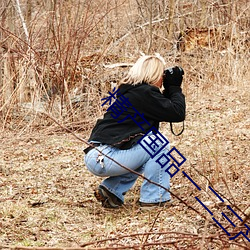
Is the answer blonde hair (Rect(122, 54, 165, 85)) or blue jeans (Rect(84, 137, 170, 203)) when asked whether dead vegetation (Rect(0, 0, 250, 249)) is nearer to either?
blue jeans (Rect(84, 137, 170, 203))

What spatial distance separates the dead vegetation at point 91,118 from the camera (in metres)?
3.82

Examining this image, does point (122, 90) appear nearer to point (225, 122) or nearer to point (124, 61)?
point (225, 122)

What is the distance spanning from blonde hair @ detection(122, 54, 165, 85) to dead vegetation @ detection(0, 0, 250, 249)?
0.84 meters

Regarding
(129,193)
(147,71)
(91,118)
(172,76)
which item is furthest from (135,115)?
(91,118)

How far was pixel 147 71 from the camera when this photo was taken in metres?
4.13

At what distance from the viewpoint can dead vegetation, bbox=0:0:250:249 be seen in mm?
3822

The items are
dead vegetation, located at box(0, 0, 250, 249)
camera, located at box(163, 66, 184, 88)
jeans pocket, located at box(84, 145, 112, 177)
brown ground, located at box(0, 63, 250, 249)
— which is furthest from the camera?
camera, located at box(163, 66, 184, 88)

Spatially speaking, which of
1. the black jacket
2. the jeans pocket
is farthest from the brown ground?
the black jacket

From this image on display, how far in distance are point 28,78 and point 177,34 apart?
12.7 feet

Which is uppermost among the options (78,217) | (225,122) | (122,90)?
(122,90)

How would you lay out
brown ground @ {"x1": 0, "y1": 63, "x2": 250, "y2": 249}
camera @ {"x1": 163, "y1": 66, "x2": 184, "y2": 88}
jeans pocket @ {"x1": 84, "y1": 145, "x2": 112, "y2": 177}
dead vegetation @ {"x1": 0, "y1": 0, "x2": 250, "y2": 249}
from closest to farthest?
brown ground @ {"x1": 0, "y1": 63, "x2": 250, "y2": 249} → dead vegetation @ {"x1": 0, "y1": 0, "x2": 250, "y2": 249} → jeans pocket @ {"x1": 84, "y1": 145, "x2": 112, "y2": 177} → camera @ {"x1": 163, "y1": 66, "x2": 184, "y2": 88}

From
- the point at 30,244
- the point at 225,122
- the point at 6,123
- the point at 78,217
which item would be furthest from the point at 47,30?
the point at 30,244

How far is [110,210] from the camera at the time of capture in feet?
14.1

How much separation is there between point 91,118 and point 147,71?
334cm
